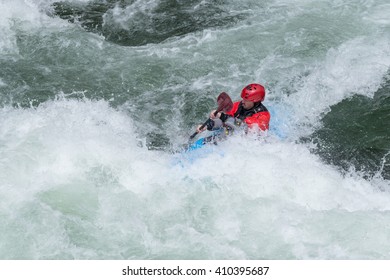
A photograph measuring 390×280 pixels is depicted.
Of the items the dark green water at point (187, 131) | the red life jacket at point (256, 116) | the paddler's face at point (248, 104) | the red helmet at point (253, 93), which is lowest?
the dark green water at point (187, 131)

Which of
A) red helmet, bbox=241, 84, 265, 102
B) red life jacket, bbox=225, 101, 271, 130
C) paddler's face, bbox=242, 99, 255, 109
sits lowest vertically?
red life jacket, bbox=225, 101, 271, 130

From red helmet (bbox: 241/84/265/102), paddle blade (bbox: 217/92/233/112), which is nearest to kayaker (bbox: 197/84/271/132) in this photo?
red helmet (bbox: 241/84/265/102)

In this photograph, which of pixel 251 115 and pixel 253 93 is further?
pixel 251 115

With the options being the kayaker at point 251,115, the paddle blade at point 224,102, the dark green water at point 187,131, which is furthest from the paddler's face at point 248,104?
the dark green water at point 187,131

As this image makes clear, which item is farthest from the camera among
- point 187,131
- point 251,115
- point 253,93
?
point 187,131

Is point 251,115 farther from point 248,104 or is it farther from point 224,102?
point 224,102

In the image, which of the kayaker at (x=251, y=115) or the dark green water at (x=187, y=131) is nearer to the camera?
the dark green water at (x=187, y=131)

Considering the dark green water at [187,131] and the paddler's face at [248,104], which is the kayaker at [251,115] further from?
the dark green water at [187,131]

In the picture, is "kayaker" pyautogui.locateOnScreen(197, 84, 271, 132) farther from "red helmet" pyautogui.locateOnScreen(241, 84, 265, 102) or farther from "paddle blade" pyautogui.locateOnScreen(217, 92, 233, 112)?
"paddle blade" pyautogui.locateOnScreen(217, 92, 233, 112)

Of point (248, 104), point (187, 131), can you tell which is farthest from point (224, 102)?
point (187, 131)

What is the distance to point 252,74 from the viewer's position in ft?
34.9

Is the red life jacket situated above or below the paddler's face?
below
